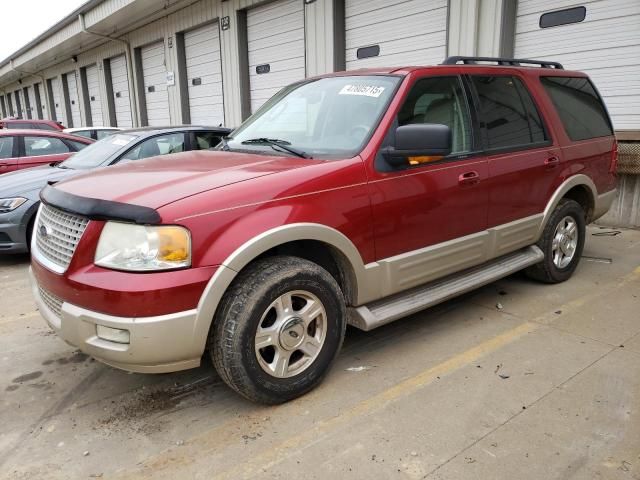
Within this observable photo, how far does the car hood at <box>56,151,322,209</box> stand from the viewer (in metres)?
2.64

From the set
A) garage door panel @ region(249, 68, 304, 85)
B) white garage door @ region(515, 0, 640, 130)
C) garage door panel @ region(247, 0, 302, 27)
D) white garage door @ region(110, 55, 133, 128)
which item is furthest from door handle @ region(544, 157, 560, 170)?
white garage door @ region(110, 55, 133, 128)

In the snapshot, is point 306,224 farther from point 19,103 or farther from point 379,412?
point 19,103

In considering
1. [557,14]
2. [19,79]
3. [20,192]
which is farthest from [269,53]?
[19,79]

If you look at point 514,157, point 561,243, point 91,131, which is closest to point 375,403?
point 514,157

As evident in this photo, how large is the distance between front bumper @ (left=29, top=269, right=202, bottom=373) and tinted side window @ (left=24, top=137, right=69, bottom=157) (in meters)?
6.55

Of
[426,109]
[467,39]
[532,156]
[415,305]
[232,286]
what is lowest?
[415,305]

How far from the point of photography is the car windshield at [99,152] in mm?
6422

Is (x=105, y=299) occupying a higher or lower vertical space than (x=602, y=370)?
higher

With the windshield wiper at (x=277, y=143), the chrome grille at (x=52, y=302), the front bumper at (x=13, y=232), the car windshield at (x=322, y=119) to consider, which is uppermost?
the car windshield at (x=322, y=119)

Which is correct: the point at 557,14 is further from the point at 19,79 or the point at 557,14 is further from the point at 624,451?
the point at 19,79

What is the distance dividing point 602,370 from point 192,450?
2.54 m

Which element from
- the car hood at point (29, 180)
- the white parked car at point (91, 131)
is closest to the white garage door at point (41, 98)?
the white parked car at point (91, 131)

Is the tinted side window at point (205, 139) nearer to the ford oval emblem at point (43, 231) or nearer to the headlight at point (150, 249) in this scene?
the ford oval emblem at point (43, 231)

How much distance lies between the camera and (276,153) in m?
3.48
